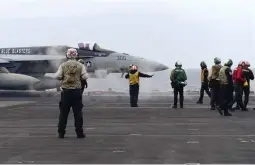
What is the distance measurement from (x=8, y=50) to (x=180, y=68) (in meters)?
17.7

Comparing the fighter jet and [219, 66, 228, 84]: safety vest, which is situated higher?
the fighter jet

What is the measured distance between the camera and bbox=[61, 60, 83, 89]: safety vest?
11.5 meters

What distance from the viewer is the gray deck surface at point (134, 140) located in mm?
8641

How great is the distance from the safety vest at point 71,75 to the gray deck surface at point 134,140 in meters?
1.09

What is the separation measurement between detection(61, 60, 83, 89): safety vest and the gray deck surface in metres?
1.09

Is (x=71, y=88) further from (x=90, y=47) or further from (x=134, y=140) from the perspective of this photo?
(x=90, y=47)

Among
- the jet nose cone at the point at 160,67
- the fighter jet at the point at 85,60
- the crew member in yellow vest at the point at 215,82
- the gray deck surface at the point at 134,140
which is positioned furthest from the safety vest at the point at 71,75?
the jet nose cone at the point at 160,67

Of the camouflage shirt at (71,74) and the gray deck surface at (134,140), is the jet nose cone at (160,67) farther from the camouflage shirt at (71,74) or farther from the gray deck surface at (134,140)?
the camouflage shirt at (71,74)

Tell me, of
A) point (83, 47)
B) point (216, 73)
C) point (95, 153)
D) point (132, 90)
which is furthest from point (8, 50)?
point (95, 153)

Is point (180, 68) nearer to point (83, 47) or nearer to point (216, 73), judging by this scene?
point (216, 73)

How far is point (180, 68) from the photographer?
22391 mm

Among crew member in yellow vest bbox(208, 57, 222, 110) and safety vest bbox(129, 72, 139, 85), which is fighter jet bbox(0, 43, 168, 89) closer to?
safety vest bbox(129, 72, 139, 85)

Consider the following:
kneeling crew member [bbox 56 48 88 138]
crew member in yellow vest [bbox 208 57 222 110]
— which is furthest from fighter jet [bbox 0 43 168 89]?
kneeling crew member [bbox 56 48 88 138]

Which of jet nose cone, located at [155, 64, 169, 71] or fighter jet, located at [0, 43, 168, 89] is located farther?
jet nose cone, located at [155, 64, 169, 71]
